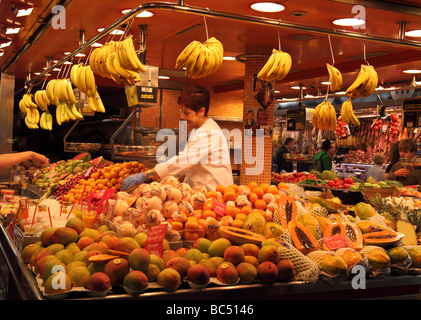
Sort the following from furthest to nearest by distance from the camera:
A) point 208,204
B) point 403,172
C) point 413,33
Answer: point 403,172 < point 413,33 < point 208,204

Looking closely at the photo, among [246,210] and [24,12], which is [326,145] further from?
[246,210]

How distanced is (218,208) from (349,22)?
329cm

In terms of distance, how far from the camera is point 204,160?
14.1 feet

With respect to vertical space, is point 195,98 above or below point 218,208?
above

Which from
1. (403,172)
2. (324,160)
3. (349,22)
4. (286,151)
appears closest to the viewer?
(349,22)

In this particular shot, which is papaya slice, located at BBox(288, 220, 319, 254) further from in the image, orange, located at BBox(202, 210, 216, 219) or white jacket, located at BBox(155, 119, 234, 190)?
white jacket, located at BBox(155, 119, 234, 190)

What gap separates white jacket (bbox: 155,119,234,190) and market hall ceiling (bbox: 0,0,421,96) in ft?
3.42

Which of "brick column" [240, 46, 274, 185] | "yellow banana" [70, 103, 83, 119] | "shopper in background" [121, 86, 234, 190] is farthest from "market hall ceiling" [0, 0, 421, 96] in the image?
"yellow banana" [70, 103, 83, 119]

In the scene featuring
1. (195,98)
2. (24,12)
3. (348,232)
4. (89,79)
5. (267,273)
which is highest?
(24,12)

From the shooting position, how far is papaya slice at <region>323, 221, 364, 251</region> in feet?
8.52

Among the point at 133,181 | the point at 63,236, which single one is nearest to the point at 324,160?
the point at 133,181
